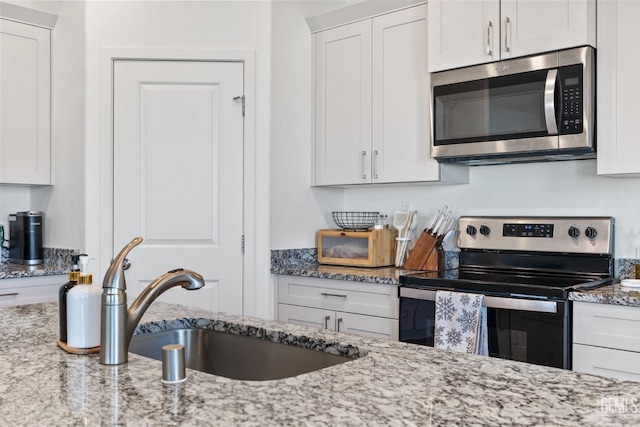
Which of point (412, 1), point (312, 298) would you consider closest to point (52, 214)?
point (312, 298)

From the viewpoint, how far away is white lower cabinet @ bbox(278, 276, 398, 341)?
A: 2943 mm

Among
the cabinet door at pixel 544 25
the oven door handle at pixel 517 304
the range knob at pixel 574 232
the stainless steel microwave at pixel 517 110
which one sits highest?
the cabinet door at pixel 544 25

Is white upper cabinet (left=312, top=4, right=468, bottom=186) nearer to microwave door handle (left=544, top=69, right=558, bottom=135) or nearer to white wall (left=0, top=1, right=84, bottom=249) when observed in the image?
microwave door handle (left=544, top=69, right=558, bottom=135)

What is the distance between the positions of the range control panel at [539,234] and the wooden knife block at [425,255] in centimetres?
18

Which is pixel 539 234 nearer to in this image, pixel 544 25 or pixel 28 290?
pixel 544 25

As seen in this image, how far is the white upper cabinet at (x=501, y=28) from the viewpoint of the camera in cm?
258

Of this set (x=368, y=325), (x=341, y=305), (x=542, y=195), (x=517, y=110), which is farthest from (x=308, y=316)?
(x=517, y=110)

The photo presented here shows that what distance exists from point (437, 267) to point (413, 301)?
1.40 feet

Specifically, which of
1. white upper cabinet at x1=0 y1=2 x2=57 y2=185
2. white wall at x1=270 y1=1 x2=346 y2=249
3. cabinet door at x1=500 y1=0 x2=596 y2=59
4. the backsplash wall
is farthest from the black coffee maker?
cabinet door at x1=500 y1=0 x2=596 y2=59

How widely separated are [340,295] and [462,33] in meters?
1.43

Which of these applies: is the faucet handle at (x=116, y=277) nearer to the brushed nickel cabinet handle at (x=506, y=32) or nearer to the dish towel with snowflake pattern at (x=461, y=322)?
the dish towel with snowflake pattern at (x=461, y=322)

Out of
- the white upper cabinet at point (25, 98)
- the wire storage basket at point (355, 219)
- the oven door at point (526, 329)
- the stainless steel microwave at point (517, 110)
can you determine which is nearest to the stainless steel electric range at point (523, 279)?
the oven door at point (526, 329)

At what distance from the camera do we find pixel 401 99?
10.8ft

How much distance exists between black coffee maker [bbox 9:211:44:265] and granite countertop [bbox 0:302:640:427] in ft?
8.06
